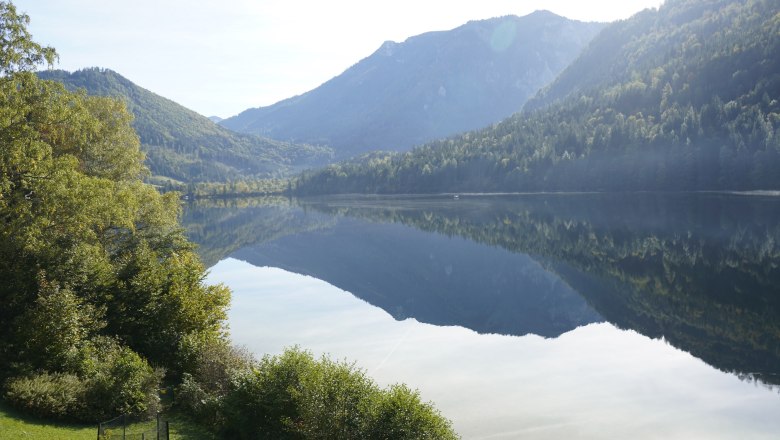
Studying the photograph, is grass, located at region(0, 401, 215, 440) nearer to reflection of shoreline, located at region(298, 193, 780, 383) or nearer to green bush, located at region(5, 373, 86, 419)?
green bush, located at region(5, 373, 86, 419)

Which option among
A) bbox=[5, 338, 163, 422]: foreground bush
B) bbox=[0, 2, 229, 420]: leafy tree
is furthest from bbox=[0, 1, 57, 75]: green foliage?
bbox=[5, 338, 163, 422]: foreground bush

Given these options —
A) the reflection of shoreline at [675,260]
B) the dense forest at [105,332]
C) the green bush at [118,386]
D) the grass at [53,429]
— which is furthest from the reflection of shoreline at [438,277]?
the green bush at [118,386]

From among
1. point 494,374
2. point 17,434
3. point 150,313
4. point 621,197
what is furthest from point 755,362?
point 621,197

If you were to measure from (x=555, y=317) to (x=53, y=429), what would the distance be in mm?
50735

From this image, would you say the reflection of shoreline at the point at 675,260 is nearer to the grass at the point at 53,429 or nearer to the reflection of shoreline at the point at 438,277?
the reflection of shoreline at the point at 438,277

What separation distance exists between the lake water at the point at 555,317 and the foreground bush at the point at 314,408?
10379mm

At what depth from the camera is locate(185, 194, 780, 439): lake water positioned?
127ft

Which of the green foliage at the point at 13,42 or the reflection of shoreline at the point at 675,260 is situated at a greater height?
the green foliage at the point at 13,42

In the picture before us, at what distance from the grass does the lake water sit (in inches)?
616

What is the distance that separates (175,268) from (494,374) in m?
26.1

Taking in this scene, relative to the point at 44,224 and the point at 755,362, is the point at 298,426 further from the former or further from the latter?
the point at 755,362

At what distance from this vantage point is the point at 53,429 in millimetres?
28547

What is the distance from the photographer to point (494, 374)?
46.4 metres

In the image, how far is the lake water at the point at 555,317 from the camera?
38.8m
